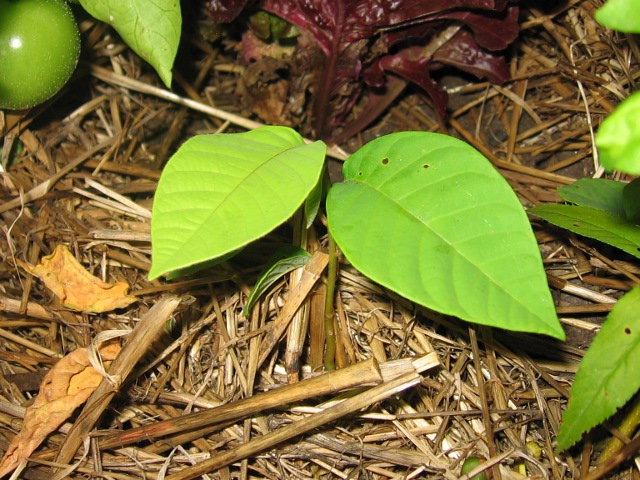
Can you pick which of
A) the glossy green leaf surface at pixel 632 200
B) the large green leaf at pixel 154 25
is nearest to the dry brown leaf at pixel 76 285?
the large green leaf at pixel 154 25

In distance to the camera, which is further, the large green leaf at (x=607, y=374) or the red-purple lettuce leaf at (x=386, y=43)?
the red-purple lettuce leaf at (x=386, y=43)

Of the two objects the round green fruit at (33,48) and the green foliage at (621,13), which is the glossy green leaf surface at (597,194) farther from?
the round green fruit at (33,48)

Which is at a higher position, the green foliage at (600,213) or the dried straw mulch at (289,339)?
the green foliage at (600,213)

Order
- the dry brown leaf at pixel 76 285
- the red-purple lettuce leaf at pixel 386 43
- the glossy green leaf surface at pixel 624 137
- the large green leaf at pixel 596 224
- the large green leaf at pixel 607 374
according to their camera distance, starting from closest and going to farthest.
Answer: the glossy green leaf surface at pixel 624 137 < the large green leaf at pixel 607 374 < the large green leaf at pixel 596 224 < the dry brown leaf at pixel 76 285 < the red-purple lettuce leaf at pixel 386 43

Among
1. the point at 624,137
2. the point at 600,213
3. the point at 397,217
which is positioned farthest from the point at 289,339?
the point at 624,137

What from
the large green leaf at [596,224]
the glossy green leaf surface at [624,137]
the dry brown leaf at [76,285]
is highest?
the glossy green leaf surface at [624,137]

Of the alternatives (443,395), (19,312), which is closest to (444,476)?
(443,395)

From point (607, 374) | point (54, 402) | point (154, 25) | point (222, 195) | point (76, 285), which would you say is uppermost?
point (154, 25)

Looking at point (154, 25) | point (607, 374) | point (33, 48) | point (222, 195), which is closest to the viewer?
point (222, 195)

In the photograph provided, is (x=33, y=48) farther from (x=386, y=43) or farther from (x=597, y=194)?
(x=597, y=194)
